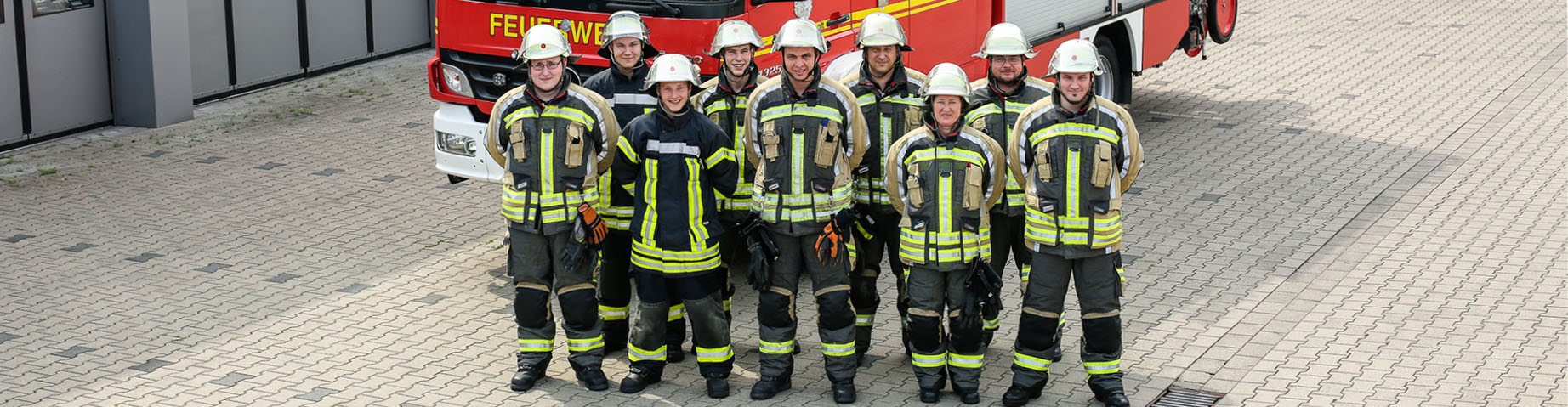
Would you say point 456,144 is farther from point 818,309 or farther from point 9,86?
point 9,86

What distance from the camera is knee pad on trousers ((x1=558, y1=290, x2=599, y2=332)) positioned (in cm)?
839

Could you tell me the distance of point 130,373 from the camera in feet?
28.1

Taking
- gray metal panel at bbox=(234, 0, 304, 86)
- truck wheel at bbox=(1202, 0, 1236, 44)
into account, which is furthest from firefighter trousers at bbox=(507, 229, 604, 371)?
truck wheel at bbox=(1202, 0, 1236, 44)

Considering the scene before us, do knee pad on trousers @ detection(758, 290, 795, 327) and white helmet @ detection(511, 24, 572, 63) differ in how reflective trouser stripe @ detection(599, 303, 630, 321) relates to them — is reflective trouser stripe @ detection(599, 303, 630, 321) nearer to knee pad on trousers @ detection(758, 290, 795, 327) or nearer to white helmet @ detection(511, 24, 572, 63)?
knee pad on trousers @ detection(758, 290, 795, 327)

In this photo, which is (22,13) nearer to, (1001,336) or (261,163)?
(261,163)

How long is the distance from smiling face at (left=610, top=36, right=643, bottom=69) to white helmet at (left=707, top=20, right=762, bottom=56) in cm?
39

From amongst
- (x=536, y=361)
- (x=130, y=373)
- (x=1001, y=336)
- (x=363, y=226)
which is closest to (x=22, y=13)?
(x=363, y=226)

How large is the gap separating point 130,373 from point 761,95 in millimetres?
3061

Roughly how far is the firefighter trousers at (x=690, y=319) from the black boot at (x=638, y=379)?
0.07 ft

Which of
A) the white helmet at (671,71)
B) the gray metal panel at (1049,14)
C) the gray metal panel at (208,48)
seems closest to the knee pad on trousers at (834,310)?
the white helmet at (671,71)

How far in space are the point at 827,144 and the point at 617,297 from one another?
137 centimetres

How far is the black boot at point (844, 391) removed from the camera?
823cm

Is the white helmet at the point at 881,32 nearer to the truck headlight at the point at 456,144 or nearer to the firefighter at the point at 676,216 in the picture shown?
the firefighter at the point at 676,216

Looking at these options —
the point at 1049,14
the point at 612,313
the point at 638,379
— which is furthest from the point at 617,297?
the point at 1049,14
